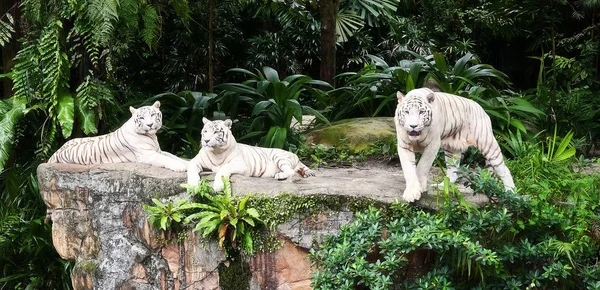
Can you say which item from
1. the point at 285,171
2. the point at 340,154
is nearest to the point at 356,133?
the point at 340,154

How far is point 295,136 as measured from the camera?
7613 mm

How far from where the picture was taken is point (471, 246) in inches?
187

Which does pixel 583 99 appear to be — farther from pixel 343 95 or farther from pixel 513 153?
pixel 343 95

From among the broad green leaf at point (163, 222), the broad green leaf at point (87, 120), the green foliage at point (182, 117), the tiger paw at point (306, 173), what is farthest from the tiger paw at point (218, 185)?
the green foliage at point (182, 117)

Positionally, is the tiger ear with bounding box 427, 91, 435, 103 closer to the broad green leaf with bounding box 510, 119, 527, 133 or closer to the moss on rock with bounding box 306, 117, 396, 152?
Result: the moss on rock with bounding box 306, 117, 396, 152

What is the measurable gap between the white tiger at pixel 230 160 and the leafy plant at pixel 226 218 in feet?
0.40

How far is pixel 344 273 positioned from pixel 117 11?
121 inches

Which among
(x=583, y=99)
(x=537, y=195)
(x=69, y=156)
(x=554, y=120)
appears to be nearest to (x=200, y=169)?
(x=69, y=156)

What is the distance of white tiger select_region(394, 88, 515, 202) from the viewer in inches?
194

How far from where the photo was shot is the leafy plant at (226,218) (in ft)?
16.6

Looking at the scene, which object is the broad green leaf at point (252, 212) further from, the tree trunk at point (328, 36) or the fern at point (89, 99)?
the tree trunk at point (328, 36)

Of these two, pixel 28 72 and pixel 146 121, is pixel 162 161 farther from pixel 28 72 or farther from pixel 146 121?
pixel 28 72

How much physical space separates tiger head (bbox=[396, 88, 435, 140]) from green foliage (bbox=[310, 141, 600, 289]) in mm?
486

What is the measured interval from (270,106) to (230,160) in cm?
201
